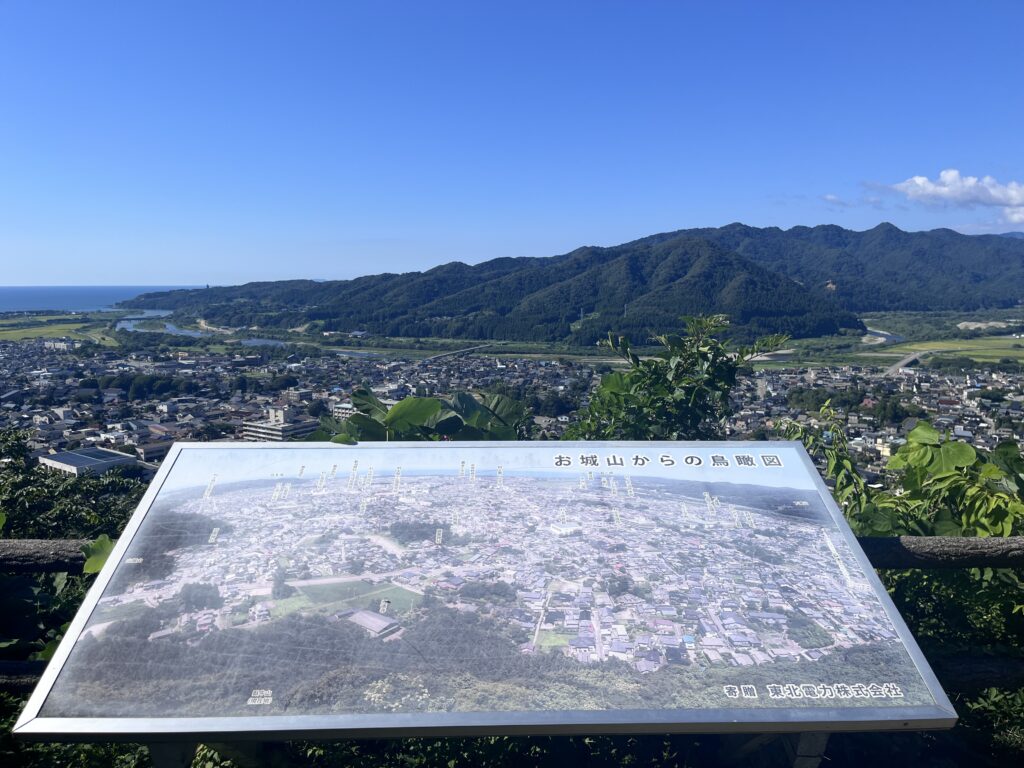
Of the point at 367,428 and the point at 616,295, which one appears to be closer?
the point at 367,428

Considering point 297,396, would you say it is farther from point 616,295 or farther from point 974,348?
point 974,348

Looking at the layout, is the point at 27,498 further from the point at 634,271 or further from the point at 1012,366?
the point at 634,271

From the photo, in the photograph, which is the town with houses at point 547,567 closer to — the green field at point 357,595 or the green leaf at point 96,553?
the green field at point 357,595

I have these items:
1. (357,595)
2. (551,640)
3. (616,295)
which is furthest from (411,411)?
(616,295)

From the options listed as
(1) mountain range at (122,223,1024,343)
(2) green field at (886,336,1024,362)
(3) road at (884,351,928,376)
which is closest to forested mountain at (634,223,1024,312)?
(1) mountain range at (122,223,1024,343)

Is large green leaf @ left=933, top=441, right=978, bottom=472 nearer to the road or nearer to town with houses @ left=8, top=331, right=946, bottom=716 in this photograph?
town with houses @ left=8, top=331, right=946, bottom=716

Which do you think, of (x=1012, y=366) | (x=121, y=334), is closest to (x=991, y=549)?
(x=1012, y=366)

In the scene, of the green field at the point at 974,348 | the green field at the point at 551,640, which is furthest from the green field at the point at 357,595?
the green field at the point at 974,348
